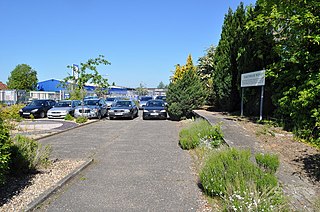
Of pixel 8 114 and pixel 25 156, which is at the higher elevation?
pixel 8 114

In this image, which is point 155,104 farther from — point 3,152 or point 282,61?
point 3,152

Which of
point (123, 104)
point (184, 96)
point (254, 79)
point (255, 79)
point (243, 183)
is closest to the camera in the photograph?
point (243, 183)

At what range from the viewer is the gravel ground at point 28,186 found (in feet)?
14.6

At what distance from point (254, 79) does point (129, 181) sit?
31.1ft

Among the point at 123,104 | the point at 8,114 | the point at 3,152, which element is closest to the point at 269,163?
the point at 3,152

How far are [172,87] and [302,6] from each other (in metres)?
12.5

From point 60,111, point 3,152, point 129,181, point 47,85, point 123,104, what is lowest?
point 129,181

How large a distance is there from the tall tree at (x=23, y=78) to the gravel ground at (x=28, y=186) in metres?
66.9

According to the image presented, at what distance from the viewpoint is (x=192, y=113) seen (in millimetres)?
19516

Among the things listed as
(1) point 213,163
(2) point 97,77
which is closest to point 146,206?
(1) point 213,163

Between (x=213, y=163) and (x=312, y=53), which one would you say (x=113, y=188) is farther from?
(x=312, y=53)

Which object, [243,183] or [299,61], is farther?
[299,61]

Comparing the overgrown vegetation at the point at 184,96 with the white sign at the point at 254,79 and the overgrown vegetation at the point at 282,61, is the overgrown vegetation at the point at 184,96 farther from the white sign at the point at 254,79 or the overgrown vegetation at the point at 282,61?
the white sign at the point at 254,79

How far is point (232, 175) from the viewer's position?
443cm
